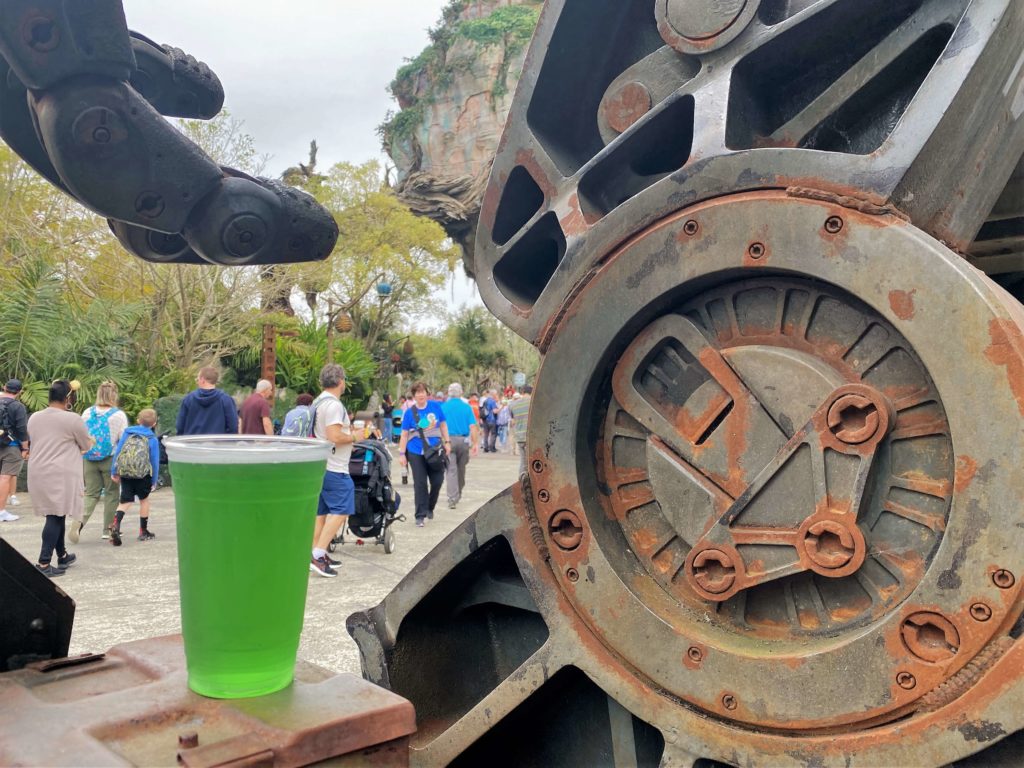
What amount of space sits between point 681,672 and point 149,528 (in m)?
7.92

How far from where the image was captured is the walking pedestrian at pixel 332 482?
248 inches

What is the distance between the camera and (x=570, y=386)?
2.10m

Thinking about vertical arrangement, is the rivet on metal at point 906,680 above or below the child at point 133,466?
below

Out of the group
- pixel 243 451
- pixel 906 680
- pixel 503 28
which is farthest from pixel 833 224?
pixel 503 28

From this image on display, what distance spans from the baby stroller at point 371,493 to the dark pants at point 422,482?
1227mm

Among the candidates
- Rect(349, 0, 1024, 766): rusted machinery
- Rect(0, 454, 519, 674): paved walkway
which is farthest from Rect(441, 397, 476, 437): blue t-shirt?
Rect(349, 0, 1024, 766): rusted machinery

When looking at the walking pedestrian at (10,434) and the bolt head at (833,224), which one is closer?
the bolt head at (833,224)

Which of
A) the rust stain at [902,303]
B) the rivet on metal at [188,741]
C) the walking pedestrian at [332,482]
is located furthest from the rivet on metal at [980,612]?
the walking pedestrian at [332,482]

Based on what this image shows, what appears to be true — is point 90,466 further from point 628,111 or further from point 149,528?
point 628,111

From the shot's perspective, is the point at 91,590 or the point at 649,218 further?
the point at 91,590

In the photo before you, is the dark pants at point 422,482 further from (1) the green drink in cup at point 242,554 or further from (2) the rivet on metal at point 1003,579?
(2) the rivet on metal at point 1003,579

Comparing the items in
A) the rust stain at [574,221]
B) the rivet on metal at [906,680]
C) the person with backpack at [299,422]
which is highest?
the rust stain at [574,221]

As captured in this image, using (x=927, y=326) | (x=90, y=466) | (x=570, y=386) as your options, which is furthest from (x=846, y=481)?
(x=90, y=466)

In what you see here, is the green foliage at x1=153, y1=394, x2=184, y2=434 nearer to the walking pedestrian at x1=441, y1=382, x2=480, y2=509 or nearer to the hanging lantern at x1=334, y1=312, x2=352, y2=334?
the walking pedestrian at x1=441, y1=382, x2=480, y2=509
